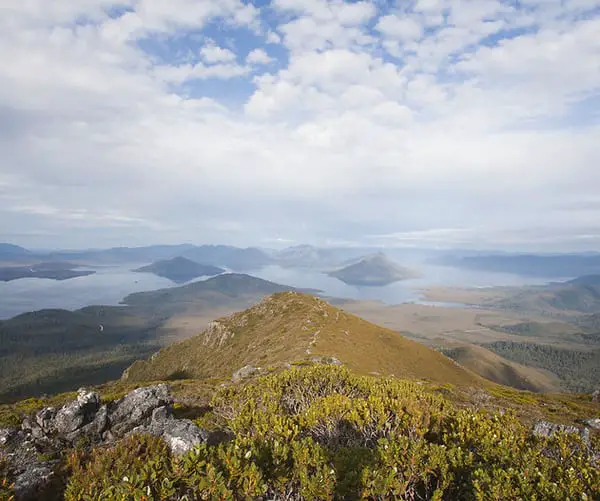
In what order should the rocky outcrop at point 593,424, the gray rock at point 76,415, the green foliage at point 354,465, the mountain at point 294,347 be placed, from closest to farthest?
the green foliage at point 354,465, the gray rock at point 76,415, the rocky outcrop at point 593,424, the mountain at point 294,347

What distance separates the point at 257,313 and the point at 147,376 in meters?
42.4

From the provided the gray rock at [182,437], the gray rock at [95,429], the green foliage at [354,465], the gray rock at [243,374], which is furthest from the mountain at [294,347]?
the gray rock at [182,437]

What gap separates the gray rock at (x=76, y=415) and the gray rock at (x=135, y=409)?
3.21ft

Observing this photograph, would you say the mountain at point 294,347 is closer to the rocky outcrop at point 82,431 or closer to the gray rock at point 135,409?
the gray rock at point 135,409

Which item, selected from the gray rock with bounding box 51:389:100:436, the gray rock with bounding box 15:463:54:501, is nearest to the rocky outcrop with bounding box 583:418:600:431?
the gray rock with bounding box 15:463:54:501

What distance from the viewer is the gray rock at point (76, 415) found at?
15648 mm

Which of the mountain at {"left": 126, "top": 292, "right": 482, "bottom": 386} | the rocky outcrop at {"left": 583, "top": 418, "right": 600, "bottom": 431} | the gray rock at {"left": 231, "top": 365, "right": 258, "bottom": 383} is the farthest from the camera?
the mountain at {"left": 126, "top": 292, "right": 482, "bottom": 386}

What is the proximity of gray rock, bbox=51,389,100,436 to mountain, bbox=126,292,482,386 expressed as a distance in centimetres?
3023

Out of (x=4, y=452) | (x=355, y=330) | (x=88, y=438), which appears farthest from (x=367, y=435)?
(x=355, y=330)

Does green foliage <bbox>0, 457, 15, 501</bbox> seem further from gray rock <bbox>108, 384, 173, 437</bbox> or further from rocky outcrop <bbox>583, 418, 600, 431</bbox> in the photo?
rocky outcrop <bbox>583, 418, 600, 431</bbox>

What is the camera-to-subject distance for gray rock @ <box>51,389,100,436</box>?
616 inches

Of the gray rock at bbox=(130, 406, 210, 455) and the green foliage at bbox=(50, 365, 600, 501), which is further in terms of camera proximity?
the gray rock at bbox=(130, 406, 210, 455)

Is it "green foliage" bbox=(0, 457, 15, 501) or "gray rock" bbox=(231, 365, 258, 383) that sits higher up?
"green foliage" bbox=(0, 457, 15, 501)

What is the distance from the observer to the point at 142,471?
750cm
